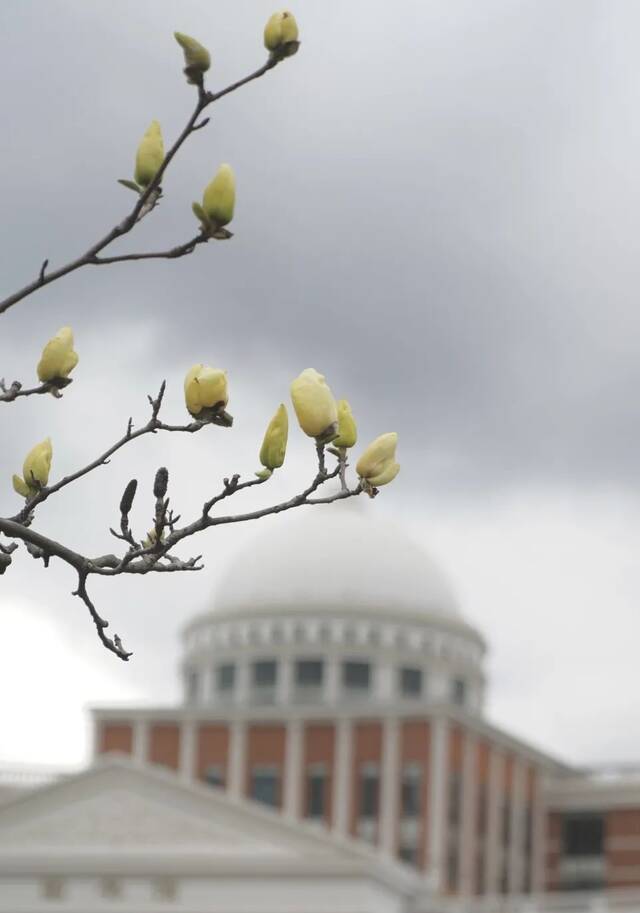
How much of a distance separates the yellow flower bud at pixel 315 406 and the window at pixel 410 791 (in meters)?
56.3

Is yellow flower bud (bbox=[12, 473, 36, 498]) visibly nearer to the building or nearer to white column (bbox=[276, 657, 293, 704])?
the building

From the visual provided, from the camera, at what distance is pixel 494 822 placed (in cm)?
6181

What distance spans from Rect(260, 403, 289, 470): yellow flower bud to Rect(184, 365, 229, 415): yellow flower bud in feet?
0.55

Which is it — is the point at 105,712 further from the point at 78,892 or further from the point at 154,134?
the point at 154,134

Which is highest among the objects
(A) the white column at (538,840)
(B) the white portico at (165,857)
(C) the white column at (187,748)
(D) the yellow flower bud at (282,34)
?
(C) the white column at (187,748)

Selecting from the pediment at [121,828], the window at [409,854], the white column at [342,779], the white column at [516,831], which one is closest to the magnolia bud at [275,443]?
the pediment at [121,828]

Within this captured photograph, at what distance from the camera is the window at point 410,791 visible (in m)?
60.0

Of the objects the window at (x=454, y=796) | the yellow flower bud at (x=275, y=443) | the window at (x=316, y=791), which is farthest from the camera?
the window at (x=316, y=791)

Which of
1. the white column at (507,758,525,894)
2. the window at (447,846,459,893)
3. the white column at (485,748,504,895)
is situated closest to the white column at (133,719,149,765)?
the window at (447,846,459,893)

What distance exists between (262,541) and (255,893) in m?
21.6

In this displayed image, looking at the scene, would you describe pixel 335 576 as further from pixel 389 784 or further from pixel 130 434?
pixel 130 434

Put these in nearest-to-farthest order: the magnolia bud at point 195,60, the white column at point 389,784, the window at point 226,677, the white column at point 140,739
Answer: the magnolia bud at point 195,60, the white column at point 389,784, the white column at point 140,739, the window at point 226,677

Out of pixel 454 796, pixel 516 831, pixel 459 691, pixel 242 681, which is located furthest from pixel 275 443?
pixel 459 691

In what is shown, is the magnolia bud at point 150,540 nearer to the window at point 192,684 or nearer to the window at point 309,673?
the window at point 309,673
